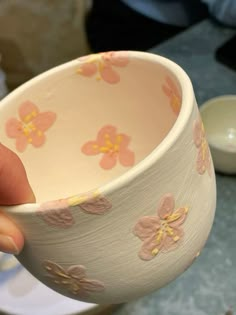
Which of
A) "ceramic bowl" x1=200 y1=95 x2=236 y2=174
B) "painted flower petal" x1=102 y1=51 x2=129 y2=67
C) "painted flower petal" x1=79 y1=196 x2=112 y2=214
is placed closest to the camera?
"painted flower petal" x1=79 y1=196 x2=112 y2=214

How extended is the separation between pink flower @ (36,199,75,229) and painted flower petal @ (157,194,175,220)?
5cm

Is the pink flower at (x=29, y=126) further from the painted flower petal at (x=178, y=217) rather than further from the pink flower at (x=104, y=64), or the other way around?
the painted flower petal at (x=178, y=217)

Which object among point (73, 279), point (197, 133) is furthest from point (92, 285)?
point (197, 133)

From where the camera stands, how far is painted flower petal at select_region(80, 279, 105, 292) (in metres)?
0.37

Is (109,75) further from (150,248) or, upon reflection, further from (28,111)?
(150,248)

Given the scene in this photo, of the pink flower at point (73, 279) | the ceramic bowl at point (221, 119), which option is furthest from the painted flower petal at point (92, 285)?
the ceramic bowl at point (221, 119)

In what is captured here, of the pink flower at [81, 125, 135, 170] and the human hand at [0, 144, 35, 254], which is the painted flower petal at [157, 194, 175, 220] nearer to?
the human hand at [0, 144, 35, 254]

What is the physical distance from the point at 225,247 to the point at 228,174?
10 centimetres

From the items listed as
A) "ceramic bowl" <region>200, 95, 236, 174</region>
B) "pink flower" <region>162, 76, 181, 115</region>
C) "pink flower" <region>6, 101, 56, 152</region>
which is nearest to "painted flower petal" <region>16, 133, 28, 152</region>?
"pink flower" <region>6, 101, 56, 152</region>

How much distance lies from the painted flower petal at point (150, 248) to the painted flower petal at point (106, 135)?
18 centimetres

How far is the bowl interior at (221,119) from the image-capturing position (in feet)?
2.28

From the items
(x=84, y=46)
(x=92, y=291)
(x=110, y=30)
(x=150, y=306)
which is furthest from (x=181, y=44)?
(x=84, y=46)

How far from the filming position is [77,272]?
0.37m

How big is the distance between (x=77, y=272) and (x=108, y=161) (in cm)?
19
